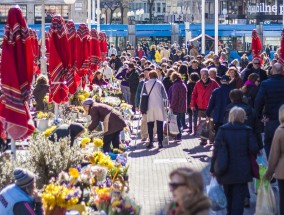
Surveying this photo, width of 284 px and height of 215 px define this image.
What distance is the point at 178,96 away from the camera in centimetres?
2098

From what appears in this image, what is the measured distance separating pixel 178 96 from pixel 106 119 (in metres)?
4.96

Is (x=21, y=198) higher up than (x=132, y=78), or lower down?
lower down

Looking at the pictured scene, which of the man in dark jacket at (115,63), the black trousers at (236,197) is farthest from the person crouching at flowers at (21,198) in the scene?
the man in dark jacket at (115,63)

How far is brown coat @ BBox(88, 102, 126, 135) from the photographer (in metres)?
15.9

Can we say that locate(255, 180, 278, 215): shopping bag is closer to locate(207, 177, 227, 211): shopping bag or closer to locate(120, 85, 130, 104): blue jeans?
locate(207, 177, 227, 211): shopping bag

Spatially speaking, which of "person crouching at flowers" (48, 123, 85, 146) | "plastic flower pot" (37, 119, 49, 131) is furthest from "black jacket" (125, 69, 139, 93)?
"person crouching at flowers" (48, 123, 85, 146)

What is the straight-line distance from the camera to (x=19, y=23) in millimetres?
12031

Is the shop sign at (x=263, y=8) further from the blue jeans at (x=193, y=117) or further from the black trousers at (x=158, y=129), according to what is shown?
the black trousers at (x=158, y=129)

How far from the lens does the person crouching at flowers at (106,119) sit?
52.2 feet

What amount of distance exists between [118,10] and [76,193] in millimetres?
97650

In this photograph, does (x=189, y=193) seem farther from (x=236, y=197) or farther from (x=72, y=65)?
(x=72, y=65)

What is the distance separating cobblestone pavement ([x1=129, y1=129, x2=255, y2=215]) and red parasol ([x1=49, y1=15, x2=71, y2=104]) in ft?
6.27

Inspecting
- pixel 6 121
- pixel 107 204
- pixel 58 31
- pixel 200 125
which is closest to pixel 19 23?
pixel 6 121

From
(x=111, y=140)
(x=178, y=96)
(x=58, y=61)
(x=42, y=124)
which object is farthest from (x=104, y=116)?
(x=178, y=96)
